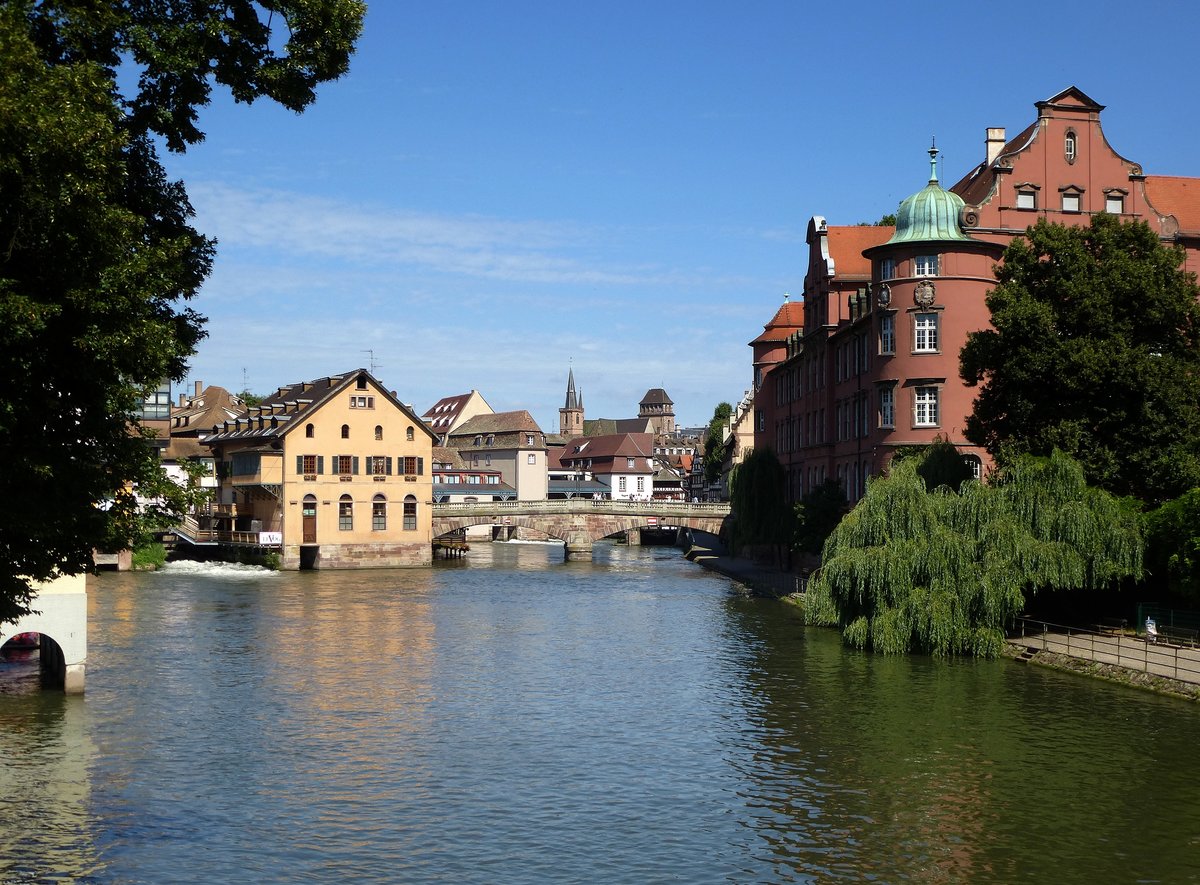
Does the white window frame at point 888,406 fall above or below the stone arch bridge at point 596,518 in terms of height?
above

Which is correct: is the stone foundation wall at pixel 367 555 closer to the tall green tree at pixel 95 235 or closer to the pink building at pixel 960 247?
the pink building at pixel 960 247

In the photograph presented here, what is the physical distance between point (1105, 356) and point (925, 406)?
15.4 meters

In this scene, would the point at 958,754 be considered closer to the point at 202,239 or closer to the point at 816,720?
the point at 816,720

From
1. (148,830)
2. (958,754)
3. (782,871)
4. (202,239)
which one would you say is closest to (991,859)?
(782,871)

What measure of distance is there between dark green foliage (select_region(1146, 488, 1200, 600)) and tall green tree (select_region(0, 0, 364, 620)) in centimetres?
3236

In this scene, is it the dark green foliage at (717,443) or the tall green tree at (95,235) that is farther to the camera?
the dark green foliage at (717,443)

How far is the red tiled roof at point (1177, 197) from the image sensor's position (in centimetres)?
6638

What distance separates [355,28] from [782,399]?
76.1 metres

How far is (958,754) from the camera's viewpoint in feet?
99.8

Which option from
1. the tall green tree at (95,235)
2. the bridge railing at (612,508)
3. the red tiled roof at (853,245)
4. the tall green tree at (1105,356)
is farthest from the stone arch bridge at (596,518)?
the tall green tree at (95,235)

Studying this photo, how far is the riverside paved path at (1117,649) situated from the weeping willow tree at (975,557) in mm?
1433

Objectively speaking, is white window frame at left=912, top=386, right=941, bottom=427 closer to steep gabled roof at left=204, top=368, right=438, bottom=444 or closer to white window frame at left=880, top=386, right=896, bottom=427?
white window frame at left=880, top=386, right=896, bottom=427

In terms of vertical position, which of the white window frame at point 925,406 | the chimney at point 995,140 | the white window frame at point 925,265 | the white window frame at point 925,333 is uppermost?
the chimney at point 995,140

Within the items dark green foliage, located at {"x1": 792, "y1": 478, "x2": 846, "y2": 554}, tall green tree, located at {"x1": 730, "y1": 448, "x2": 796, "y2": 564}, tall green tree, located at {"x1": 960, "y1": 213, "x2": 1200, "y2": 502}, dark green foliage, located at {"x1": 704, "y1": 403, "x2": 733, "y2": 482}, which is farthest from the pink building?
dark green foliage, located at {"x1": 704, "y1": 403, "x2": 733, "y2": 482}
